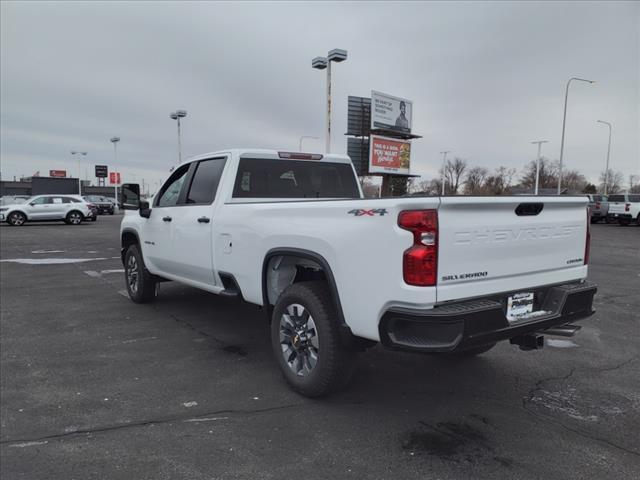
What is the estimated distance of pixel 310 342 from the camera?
3.79 m

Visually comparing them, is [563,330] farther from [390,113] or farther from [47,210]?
[390,113]

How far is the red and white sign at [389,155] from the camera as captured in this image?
32656mm

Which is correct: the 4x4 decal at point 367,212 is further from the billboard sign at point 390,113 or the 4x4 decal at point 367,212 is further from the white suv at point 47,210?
the billboard sign at point 390,113

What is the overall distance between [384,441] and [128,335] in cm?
353

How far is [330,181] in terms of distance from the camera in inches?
225

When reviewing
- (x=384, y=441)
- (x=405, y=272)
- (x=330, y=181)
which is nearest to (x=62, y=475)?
(x=384, y=441)

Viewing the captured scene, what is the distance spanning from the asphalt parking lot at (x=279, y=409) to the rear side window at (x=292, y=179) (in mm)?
1626

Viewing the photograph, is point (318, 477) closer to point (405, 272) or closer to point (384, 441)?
point (384, 441)

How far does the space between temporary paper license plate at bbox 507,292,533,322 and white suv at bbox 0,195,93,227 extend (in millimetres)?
27479

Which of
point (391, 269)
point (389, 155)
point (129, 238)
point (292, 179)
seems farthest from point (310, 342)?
point (389, 155)

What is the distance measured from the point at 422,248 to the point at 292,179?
9.13 ft

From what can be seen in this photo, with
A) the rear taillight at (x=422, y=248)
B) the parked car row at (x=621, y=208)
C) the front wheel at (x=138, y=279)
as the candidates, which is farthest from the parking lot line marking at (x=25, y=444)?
the parked car row at (x=621, y=208)

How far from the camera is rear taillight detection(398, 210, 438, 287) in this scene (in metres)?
2.95

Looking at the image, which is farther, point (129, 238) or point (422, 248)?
point (129, 238)
